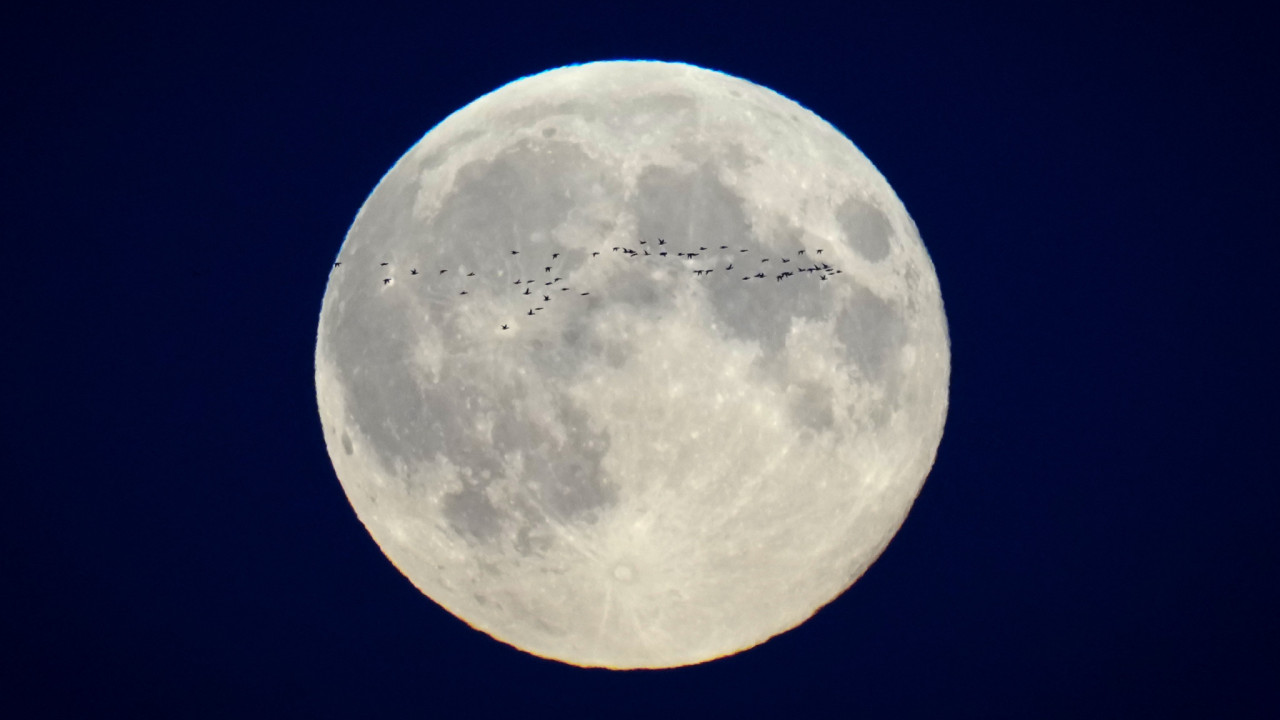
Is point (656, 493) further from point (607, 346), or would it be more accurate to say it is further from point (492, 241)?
point (492, 241)

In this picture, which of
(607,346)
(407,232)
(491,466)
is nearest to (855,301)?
(607,346)

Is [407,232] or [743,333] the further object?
[407,232]

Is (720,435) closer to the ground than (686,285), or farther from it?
closer to the ground

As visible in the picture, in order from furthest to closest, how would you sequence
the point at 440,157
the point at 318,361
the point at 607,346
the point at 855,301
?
the point at 318,361 < the point at 440,157 < the point at 855,301 < the point at 607,346

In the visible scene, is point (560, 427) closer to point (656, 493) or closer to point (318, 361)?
point (656, 493)

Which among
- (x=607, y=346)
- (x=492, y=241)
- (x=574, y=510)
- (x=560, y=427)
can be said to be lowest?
(x=574, y=510)

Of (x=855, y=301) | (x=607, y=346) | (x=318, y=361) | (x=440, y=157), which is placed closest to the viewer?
(x=607, y=346)
